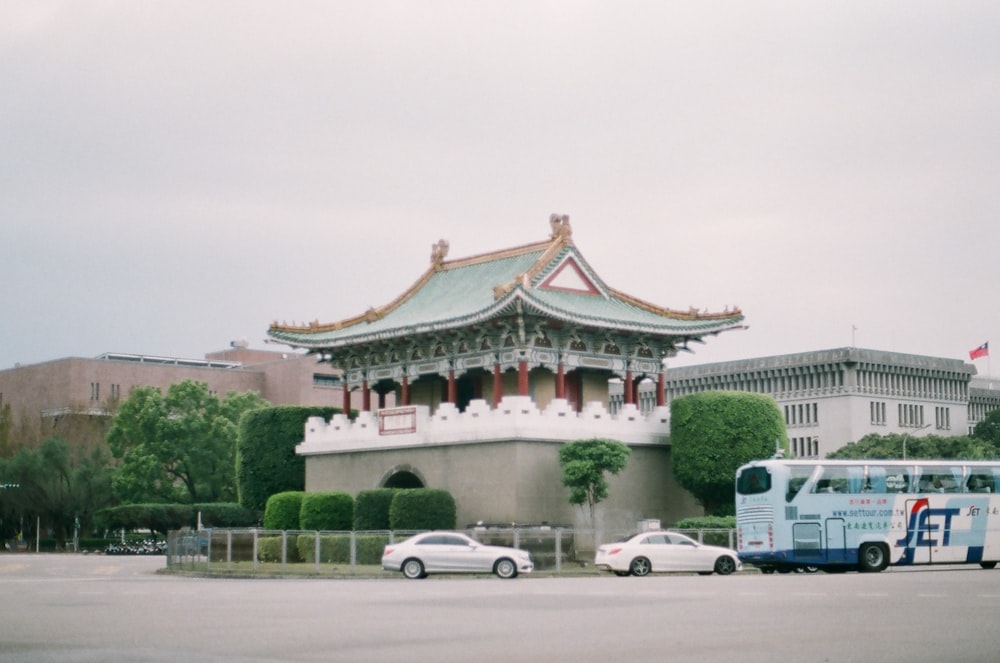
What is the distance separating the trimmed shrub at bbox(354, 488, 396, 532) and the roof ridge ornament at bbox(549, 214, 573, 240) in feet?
38.4

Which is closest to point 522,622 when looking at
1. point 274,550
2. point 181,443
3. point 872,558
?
point 872,558

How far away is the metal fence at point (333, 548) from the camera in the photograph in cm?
4147

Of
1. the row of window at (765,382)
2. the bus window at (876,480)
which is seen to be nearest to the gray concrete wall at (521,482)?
the bus window at (876,480)

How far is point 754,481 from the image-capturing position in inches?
1500

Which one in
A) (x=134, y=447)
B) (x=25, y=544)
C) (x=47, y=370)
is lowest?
(x=25, y=544)

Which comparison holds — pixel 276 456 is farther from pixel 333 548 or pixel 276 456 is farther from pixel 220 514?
pixel 220 514

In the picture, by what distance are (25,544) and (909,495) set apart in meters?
64.9

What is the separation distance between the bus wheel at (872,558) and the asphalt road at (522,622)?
491cm

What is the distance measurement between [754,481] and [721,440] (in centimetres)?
997

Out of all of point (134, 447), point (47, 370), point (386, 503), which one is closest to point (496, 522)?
point (386, 503)

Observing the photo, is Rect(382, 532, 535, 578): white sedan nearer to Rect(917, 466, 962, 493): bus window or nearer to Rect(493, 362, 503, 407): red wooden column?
Rect(917, 466, 962, 493): bus window

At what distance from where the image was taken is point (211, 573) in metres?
42.5

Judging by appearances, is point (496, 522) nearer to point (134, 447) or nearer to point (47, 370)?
point (134, 447)

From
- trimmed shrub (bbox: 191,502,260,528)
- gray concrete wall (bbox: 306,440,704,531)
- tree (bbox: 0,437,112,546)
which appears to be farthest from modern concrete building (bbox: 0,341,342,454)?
gray concrete wall (bbox: 306,440,704,531)
